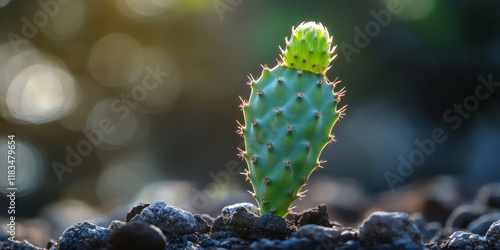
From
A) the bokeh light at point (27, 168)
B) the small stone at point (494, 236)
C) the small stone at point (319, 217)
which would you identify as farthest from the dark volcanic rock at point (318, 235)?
the bokeh light at point (27, 168)

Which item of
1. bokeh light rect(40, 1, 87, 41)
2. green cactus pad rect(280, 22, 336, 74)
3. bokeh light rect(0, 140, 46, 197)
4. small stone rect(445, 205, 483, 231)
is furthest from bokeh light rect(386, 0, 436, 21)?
green cactus pad rect(280, 22, 336, 74)

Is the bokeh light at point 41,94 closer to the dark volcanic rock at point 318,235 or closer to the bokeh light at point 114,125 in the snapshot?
the bokeh light at point 114,125

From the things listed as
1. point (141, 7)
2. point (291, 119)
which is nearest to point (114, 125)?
point (141, 7)

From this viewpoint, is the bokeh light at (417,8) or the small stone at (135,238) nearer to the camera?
the small stone at (135,238)

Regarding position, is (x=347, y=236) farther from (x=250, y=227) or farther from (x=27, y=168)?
(x=27, y=168)

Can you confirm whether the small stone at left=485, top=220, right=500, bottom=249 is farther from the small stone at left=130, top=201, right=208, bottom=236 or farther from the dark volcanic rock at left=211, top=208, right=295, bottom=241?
the small stone at left=130, top=201, right=208, bottom=236

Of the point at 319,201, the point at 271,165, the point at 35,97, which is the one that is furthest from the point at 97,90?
the point at 271,165
